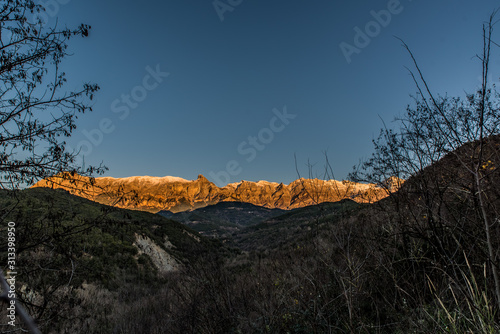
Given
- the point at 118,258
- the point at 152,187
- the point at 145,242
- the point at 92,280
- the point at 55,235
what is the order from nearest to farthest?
the point at 55,235 < the point at 92,280 < the point at 118,258 < the point at 145,242 < the point at 152,187

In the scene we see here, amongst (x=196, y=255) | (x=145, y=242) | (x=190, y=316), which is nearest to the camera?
(x=190, y=316)

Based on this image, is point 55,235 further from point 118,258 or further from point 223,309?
point 118,258

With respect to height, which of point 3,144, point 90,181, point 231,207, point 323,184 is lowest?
point 323,184

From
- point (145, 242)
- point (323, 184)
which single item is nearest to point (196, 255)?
point (323, 184)

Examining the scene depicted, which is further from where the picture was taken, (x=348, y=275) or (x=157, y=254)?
(x=157, y=254)

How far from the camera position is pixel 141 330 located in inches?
210

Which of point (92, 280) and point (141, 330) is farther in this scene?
point (92, 280)

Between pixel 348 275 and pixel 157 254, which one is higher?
pixel 157 254

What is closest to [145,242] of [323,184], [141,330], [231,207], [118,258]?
[118,258]

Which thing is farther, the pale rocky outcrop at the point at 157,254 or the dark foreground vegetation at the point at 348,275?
the pale rocky outcrop at the point at 157,254

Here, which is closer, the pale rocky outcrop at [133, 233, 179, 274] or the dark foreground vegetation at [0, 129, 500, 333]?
the dark foreground vegetation at [0, 129, 500, 333]

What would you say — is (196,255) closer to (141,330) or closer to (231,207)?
(141,330)

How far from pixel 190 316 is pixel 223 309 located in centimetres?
62

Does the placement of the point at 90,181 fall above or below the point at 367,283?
above
